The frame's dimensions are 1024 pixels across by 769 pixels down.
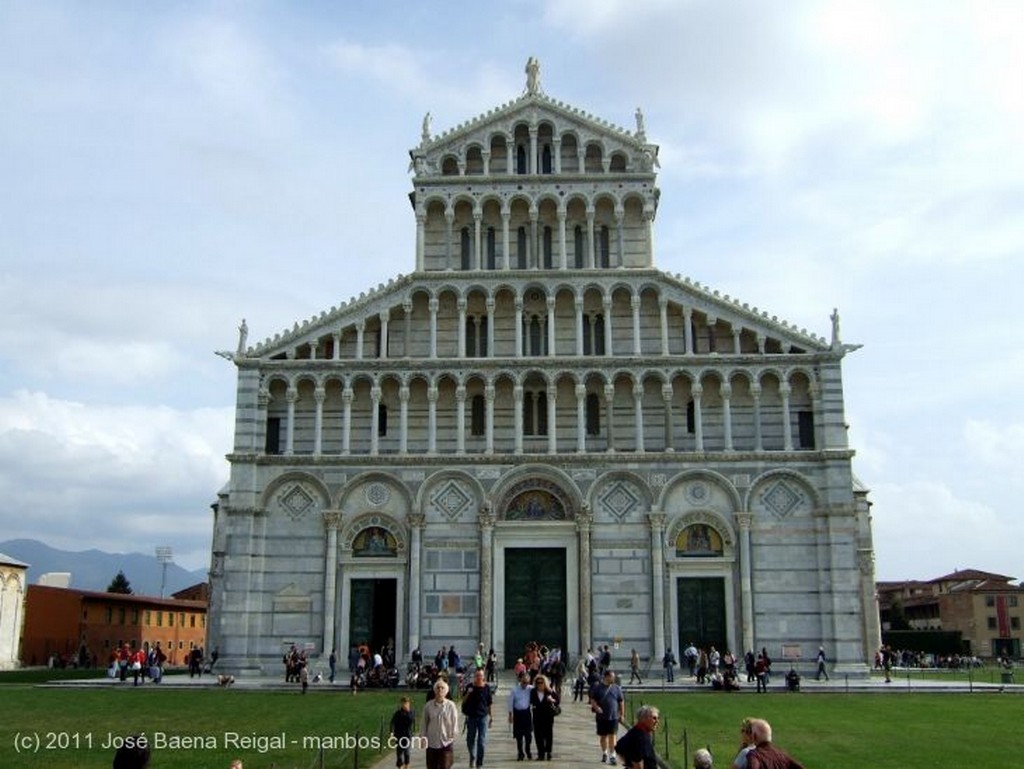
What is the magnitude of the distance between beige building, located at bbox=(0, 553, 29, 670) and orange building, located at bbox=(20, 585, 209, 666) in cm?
351

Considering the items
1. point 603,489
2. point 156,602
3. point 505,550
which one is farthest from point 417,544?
point 156,602

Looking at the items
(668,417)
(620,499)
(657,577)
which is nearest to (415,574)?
(620,499)

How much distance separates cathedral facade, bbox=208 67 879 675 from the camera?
39.8 m

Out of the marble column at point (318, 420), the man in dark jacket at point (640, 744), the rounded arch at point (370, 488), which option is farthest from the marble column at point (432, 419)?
the man in dark jacket at point (640, 744)

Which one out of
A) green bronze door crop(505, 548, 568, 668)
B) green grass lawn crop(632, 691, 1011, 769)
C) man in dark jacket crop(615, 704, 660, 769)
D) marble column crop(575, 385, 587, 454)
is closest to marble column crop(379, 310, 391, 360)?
marble column crop(575, 385, 587, 454)

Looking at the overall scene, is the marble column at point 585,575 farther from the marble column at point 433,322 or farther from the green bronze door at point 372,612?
the marble column at point 433,322

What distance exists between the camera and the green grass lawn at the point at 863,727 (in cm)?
1962

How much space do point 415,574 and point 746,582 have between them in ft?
39.4

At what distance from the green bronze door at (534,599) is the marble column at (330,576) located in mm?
6324

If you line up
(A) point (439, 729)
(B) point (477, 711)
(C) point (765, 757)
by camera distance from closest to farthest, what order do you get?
(C) point (765, 757) < (A) point (439, 729) < (B) point (477, 711)

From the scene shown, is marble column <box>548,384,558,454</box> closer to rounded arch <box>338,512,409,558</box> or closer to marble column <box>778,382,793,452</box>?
rounded arch <box>338,512,409,558</box>

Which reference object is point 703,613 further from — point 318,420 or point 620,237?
point 318,420

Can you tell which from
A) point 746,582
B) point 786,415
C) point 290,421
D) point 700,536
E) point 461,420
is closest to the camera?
point 746,582

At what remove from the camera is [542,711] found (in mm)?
18891
